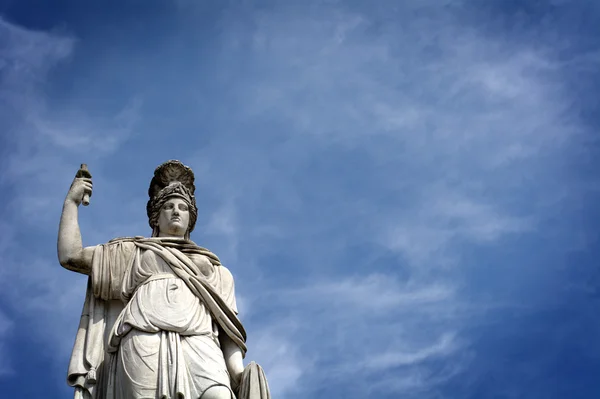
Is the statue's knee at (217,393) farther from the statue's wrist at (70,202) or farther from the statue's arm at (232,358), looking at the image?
the statue's wrist at (70,202)

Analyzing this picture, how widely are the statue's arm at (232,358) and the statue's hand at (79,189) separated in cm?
347

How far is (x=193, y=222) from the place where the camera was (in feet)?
58.5

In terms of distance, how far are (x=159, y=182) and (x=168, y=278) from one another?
10.4 ft

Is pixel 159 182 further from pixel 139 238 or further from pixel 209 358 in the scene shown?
pixel 209 358

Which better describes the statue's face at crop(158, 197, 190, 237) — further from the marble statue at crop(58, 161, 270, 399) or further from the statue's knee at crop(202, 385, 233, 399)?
the statue's knee at crop(202, 385, 233, 399)

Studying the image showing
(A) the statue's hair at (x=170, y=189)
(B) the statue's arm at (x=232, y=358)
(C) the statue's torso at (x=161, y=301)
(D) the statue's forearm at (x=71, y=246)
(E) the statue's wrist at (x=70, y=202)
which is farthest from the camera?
(A) the statue's hair at (x=170, y=189)

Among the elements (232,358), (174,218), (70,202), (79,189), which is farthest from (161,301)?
(79,189)

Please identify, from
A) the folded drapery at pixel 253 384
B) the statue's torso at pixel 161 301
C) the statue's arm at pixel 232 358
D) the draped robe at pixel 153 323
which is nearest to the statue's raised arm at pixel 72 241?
the draped robe at pixel 153 323

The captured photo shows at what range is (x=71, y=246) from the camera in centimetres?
1599

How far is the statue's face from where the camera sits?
17.2 m

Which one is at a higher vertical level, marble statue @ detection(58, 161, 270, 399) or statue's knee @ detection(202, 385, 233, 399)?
marble statue @ detection(58, 161, 270, 399)

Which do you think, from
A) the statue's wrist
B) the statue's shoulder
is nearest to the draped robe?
the statue's shoulder

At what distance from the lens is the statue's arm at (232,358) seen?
48.6 ft

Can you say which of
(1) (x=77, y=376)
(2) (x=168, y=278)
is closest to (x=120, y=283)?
A: (2) (x=168, y=278)
